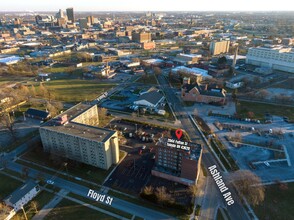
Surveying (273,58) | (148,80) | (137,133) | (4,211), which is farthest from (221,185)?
(273,58)

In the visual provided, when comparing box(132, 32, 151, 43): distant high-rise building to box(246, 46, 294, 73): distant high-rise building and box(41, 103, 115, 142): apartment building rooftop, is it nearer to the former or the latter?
box(246, 46, 294, 73): distant high-rise building

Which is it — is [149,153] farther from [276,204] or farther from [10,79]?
[10,79]

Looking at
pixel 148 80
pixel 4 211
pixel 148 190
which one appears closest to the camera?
pixel 4 211

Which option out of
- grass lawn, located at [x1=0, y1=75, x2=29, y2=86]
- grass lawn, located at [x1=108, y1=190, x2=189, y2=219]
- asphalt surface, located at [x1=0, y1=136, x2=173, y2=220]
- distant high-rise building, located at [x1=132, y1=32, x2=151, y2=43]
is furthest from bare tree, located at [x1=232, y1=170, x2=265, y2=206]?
distant high-rise building, located at [x1=132, y1=32, x2=151, y2=43]

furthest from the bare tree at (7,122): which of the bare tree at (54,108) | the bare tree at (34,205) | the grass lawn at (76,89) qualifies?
the bare tree at (34,205)

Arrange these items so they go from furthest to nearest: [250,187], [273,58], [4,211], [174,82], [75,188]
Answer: [273,58] → [174,82] → [75,188] → [250,187] → [4,211]

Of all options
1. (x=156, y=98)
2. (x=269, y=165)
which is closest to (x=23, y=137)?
(x=156, y=98)
